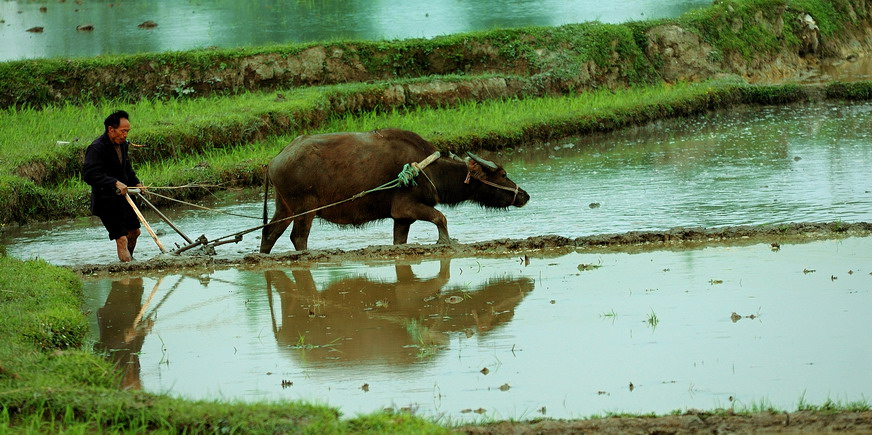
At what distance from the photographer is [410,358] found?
514 centimetres

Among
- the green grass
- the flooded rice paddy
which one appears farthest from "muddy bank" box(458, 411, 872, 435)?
the green grass

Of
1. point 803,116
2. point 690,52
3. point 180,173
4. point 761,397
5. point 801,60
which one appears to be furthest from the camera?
point 801,60

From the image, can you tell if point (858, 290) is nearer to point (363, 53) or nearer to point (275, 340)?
point (275, 340)

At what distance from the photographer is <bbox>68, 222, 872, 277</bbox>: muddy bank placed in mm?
7516

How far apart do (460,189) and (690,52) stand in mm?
9977

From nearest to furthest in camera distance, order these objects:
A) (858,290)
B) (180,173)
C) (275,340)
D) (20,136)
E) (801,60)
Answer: (275,340), (858,290), (180,173), (20,136), (801,60)

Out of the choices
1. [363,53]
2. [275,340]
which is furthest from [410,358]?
[363,53]

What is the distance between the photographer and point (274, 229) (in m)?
8.15

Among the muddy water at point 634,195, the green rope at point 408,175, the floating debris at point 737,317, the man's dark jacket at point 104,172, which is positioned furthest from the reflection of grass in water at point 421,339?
the muddy water at point 634,195

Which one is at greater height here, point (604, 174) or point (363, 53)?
point (363, 53)

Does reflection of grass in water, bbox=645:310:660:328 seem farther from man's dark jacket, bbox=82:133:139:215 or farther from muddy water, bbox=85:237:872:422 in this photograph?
man's dark jacket, bbox=82:133:139:215

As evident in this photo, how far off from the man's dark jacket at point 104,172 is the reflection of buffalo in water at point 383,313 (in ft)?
4.27

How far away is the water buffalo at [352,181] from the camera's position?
785cm

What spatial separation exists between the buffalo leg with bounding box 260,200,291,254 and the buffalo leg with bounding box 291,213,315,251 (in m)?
0.09
